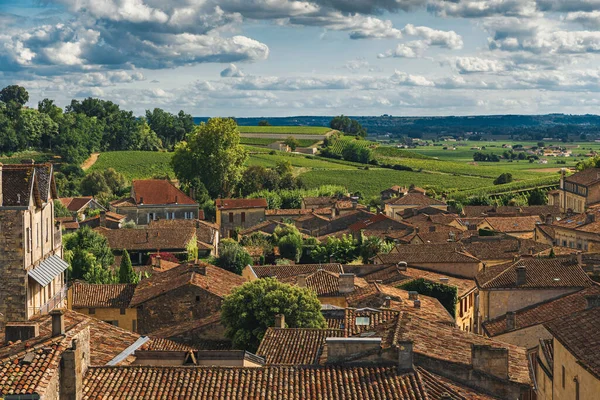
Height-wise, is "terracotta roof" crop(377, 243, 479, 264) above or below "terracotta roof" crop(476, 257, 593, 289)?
below

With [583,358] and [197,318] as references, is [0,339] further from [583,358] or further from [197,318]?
[197,318]

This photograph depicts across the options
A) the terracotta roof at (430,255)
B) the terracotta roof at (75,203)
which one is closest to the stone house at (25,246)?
the terracotta roof at (430,255)

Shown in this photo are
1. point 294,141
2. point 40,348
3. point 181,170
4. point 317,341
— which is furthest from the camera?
point 294,141

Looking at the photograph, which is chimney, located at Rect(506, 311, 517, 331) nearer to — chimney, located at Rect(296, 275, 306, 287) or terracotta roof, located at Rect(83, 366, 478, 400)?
chimney, located at Rect(296, 275, 306, 287)

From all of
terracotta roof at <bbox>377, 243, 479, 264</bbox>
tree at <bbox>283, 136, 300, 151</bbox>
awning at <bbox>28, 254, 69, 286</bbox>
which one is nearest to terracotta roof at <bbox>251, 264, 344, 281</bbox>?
terracotta roof at <bbox>377, 243, 479, 264</bbox>

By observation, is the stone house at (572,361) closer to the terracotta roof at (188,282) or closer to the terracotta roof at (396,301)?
the terracotta roof at (396,301)

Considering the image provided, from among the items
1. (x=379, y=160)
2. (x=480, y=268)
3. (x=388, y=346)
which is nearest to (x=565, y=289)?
(x=480, y=268)
